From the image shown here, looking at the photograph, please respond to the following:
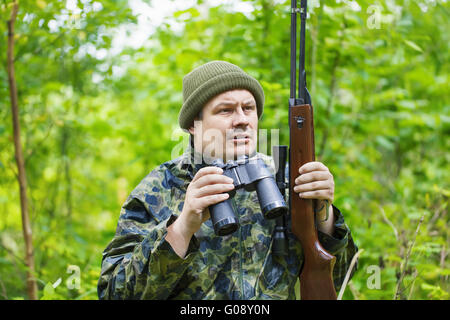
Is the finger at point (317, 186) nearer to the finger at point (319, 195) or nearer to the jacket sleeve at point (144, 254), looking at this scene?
the finger at point (319, 195)

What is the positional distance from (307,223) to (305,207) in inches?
2.5

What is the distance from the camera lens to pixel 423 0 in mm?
3686

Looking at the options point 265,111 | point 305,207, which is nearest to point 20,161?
point 265,111

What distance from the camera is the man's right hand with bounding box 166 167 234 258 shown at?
1434mm

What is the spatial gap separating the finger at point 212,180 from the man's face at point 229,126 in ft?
0.75

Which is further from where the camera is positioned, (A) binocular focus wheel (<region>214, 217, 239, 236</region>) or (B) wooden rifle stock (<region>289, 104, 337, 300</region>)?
(B) wooden rifle stock (<region>289, 104, 337, 300</region>)

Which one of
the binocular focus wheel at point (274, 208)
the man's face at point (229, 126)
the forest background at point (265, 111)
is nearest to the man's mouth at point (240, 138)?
the man's face at point (229, 126)

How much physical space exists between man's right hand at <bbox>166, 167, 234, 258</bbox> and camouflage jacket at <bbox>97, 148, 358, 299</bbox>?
49 millimetres

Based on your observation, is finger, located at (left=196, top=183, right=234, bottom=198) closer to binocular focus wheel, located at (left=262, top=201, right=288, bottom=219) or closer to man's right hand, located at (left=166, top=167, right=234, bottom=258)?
man's right hand, located at (left=166, top=167, right=234, bottom=258)

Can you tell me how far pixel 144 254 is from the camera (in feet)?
5.02

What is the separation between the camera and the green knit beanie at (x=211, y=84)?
5.73ft

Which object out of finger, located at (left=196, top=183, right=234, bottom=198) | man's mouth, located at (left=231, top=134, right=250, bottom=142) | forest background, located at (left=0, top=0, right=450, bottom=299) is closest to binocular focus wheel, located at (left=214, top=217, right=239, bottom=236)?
finger, located at (left=196, top=183, right=234, bottom=198)

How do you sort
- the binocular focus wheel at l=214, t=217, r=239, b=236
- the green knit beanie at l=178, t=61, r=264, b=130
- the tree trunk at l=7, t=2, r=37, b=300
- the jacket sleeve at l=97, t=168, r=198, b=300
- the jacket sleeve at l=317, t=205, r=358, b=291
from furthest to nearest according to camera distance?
the tree trunk at l=7, t=2, r=37, b=300 → the green knit beanie at l=178, t=61, r=264, b=130 → the jacket sleeve at l=317, t=205, r=358, b=291 → the jacket sleeve at l=97, t=168, r=198, b=300 → the binocular focus wheel at l=214, t=217, r=239, b=236

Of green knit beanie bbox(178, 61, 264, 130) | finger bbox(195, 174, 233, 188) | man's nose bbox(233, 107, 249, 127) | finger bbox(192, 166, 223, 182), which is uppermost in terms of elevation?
green knit beanie bbox(178, 61, 264, 130)
